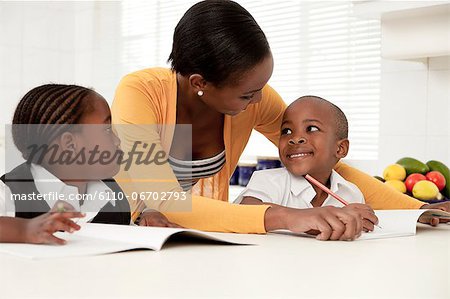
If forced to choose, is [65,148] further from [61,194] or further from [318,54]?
[318,54]

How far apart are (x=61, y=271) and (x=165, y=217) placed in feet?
1.41

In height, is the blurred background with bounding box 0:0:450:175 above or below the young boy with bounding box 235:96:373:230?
above

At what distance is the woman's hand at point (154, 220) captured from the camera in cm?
110

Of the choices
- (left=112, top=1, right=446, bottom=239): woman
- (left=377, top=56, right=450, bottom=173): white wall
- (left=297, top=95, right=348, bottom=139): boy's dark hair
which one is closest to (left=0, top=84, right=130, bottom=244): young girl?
(left=112, top=1, right=446, bottom=239): woman

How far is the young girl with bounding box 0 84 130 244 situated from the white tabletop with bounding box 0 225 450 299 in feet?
0.90

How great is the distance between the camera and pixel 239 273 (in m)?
0.73

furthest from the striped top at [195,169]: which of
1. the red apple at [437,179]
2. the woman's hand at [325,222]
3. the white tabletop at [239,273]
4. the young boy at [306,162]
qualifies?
Result: the red apple at [437,179]

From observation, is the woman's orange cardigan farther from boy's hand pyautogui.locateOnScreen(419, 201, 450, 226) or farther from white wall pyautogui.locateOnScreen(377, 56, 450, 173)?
white wall pyautogui.locateOnScreen(377, 56, 450, 173)

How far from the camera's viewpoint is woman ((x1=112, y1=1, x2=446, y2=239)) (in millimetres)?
1118

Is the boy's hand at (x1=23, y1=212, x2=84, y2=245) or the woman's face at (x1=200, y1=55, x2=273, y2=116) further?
the woman's face at (x1=200, y1=55, x2=273, y2=116)

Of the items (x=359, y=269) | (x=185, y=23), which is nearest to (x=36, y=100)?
(x=185, y=23)

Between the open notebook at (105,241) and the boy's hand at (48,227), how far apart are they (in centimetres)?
1

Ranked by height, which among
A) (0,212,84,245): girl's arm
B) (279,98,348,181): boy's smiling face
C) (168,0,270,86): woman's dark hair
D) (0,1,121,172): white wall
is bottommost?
(0,212,84,245): girl's arm

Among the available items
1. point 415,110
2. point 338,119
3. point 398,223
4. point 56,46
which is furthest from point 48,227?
point 56,46
